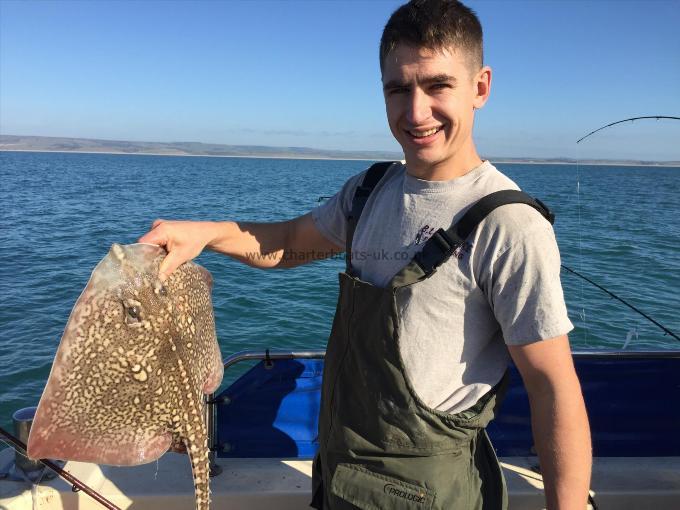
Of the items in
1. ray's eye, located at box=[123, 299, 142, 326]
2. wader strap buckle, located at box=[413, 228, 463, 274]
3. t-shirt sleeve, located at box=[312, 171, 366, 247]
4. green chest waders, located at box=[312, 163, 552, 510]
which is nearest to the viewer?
wader strap buckle, located at box=[413, 228, 463, 274]

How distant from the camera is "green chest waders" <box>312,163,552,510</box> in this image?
6.11ft

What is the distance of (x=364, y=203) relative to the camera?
225 centimetres

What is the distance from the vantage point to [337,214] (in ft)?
8.19

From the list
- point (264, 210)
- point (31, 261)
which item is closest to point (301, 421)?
point (31, 261)

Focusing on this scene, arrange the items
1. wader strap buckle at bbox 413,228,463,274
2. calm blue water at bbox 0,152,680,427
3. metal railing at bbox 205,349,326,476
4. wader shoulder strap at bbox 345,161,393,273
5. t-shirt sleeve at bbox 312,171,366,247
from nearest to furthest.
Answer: wader strap buckle at bbox 413,228,463,274 < wader shoulder strap at bbox 345,161,393,273 < t-shirt sleeve at bbox 312,171,366,247 < metal railing at bbox 205,349,326,476 < calm blue water at bbox 0,152,680,427

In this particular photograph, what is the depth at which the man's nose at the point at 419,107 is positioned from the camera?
183cm

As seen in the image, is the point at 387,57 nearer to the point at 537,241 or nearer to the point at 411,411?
the point at 537,241

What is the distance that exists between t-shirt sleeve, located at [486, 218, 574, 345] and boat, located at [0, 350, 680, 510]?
184 cm

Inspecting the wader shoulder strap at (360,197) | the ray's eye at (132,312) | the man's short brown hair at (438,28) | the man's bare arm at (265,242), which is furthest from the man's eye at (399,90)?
the ray's eye at (132,312)

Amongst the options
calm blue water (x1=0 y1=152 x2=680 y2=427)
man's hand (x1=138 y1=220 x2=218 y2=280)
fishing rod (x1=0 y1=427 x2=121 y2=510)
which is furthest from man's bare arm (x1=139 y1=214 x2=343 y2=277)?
calm blue water (x1=0 y1=152 x2=680 y2=427)

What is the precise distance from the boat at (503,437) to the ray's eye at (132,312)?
3.83 feet

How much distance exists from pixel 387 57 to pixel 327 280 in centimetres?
1348

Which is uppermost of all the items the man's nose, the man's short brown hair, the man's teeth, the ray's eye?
the man's short brown hair

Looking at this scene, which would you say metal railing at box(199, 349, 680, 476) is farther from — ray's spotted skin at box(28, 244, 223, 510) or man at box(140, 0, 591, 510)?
man at box(140, 0, 591, 510)
